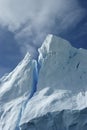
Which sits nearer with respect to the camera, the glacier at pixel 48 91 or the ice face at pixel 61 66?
the glacier at pixel 48 91

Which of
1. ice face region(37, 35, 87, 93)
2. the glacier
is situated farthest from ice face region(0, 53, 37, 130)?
ice face region(37, 35, 87, 93)

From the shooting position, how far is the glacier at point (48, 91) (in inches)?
637

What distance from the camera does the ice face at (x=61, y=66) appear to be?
1823 cm

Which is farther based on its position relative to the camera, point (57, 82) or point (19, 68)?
point (19, 68)

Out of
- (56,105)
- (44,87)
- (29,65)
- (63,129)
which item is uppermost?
(29,65)

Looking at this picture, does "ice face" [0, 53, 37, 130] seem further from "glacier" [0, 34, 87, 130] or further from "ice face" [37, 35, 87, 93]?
"ice face" [37, 35, 87, 93]

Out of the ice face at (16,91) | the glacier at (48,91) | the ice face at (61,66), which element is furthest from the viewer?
the ice face at (61,66)

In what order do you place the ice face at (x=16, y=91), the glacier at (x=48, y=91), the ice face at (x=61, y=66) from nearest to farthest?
the glacier at (x=48, y=91), the ice face at (x=16, y=91), the ice face at (x=61, y=66)

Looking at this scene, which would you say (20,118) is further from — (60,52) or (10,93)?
(60,52)

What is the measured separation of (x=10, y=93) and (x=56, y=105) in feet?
10.0

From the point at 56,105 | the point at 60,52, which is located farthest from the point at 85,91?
the point at 60,52

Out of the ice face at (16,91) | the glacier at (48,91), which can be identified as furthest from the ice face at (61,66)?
the ice face at (16,91)

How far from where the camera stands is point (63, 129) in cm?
1622

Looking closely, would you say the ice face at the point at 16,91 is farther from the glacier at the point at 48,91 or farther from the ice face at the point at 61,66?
the ice face at the point at 61,66
